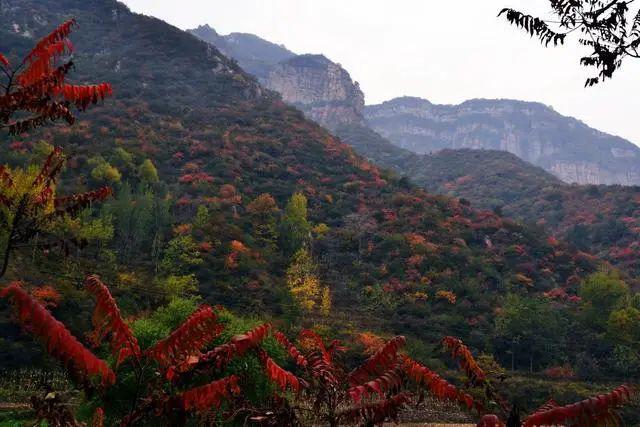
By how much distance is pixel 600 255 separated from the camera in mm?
74375

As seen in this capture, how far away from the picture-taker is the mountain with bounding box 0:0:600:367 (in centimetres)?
4425

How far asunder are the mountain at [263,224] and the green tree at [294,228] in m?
0.60

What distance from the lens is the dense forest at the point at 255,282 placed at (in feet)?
19.0

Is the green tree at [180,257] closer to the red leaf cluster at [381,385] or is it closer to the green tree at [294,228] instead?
the green tree at [294,228]

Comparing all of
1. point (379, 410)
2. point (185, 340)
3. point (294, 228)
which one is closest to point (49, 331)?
point (185, 340)

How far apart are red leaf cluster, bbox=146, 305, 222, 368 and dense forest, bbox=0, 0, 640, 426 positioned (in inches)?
1.0

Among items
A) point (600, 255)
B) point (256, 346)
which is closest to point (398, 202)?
point (600, 255)

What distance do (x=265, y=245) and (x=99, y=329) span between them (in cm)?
5017

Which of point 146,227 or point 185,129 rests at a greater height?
point 185,129

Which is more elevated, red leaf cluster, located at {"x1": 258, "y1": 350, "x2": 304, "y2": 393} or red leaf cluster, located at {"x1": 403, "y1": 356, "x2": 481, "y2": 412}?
red leaf cluster, located at {"x1": 403, "y1": 356, "x2": 481, "y2": 412}

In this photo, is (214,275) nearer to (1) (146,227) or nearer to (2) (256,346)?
(1) (146,227)

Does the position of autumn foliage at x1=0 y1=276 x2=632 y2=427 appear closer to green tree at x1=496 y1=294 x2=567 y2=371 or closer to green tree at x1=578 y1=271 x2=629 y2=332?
green tree at x1=496 y1=294 x2=567 y2=371

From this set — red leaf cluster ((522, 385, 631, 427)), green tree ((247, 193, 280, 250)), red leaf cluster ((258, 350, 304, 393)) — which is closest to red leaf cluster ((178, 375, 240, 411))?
red leaf cluster ((258, 350, 304, 393))

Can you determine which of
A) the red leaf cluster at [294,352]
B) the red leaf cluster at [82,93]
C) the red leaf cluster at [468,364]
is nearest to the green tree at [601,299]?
the red leaf cluster at [468,364]
